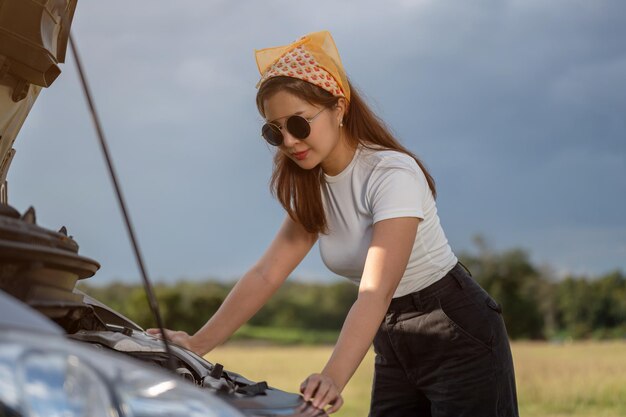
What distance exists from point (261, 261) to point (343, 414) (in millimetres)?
9593

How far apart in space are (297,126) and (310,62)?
0.80ft

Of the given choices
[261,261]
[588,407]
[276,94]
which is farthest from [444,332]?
[588,407]

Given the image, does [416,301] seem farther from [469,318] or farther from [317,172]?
[317,172]

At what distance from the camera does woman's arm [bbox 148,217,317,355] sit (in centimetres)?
307

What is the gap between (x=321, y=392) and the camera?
2082mm

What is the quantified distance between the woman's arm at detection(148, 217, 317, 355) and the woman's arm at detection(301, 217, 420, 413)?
1.94 ft

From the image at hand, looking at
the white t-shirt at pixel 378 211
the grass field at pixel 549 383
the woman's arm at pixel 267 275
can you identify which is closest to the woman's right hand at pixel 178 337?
the woman's arm at pixel 267 275

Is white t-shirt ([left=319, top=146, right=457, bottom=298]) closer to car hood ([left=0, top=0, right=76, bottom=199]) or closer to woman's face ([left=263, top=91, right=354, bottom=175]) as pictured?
woman's face ([left=263, top=91, right=354, bottom=175])

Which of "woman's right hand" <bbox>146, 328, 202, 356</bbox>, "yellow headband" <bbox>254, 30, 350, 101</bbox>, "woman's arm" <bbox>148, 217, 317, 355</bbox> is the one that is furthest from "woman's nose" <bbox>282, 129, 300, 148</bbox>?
"woman's right hand" <bbox>146, 328, 202, 356</bbox>

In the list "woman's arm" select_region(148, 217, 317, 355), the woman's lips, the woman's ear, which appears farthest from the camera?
"woman's arm" select_region(148, 217, 317, 355)

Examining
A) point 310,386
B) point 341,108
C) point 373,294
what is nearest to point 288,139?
point 341,108

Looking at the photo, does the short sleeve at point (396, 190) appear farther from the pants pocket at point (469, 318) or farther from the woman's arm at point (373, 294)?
the pants pocket at point (469, 318)

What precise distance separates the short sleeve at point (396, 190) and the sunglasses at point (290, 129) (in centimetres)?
25

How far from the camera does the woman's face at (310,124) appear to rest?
2.62 metres
